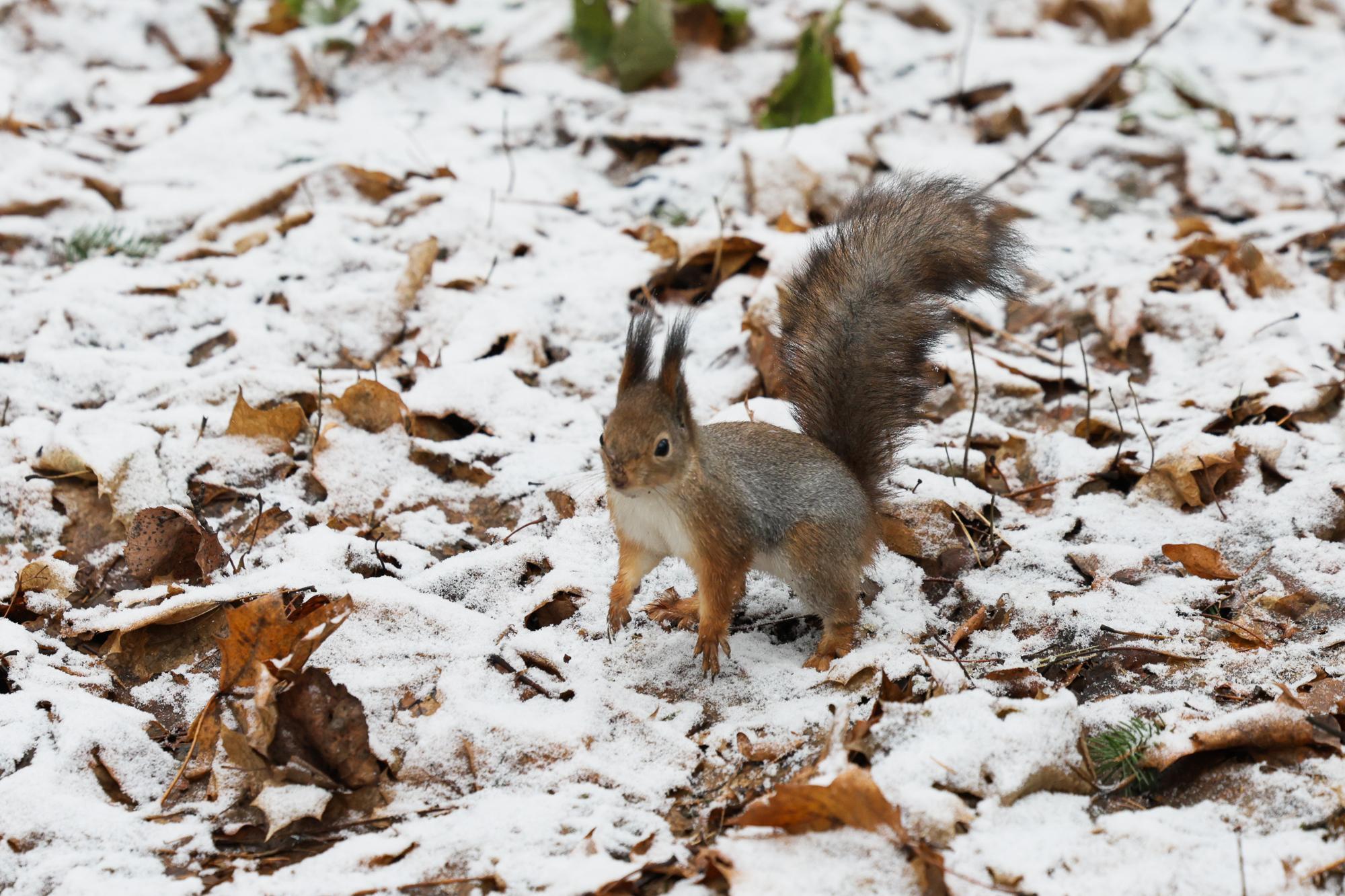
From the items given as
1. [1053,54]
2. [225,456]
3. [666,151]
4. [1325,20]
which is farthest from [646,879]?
[1325,20]

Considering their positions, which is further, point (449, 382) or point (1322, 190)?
point (1322, 190)

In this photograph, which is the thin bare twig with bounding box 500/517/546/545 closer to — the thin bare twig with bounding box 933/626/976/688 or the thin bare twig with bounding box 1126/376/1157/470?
the thin bare twig with bounding box 933/626/976/688

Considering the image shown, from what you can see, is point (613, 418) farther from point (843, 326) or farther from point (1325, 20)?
point (1325, 20)

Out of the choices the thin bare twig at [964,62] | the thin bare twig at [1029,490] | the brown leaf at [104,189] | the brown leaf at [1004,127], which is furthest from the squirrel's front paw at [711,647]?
the thin bare twig at [964,62]

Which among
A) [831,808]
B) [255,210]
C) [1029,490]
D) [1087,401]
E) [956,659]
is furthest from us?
[255,210]

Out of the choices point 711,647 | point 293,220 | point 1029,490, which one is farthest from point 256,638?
point 293,220

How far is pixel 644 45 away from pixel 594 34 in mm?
280

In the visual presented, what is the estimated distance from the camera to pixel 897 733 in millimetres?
1844

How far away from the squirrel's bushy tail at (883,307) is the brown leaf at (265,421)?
1223 mm

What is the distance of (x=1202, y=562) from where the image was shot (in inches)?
94.9

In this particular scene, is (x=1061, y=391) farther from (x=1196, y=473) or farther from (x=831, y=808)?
(x=831, y=808)

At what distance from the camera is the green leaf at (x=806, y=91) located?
4234 mm

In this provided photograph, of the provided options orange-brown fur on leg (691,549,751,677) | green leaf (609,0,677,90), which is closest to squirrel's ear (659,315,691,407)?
orange-brown fur on leg (691,549,751,677)

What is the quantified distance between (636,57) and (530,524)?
2.65 m
